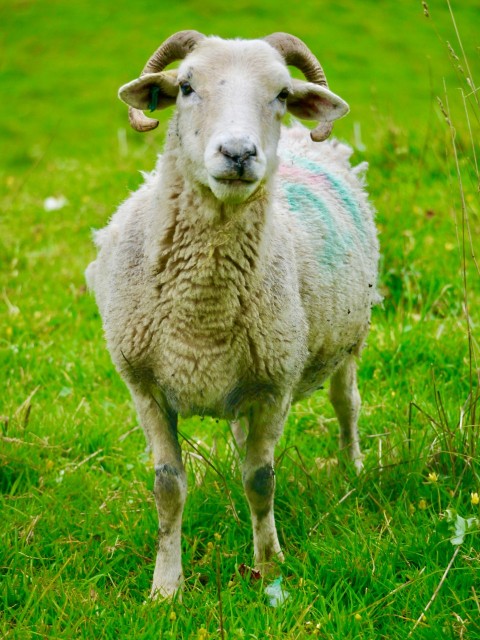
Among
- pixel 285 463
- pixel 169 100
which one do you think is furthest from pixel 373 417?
pixel 169 100

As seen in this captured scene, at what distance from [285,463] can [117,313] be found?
118 cm

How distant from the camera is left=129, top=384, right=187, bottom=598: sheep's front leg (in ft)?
9.89

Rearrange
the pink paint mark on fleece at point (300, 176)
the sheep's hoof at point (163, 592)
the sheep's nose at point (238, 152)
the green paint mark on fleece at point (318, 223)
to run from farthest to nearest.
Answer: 1. the pink paint mark on fleece at point (300, 176)
2. the green paint mark on fleece at point (318, 223)
3. the sheep's hoof at point (163, 592)
4. the sheep's nose at point (238, 152)

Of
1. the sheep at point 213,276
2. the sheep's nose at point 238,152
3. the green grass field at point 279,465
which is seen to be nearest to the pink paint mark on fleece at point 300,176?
the sheep at point 213,276

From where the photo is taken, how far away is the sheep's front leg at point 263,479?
3.10 meters

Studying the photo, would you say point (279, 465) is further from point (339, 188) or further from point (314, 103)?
point (314, 103)

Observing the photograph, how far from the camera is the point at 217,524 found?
3.36 meters

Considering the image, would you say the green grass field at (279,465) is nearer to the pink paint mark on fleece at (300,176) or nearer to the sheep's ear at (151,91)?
the pink paint mark on fleece at (300,176)

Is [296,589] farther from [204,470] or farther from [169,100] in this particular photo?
[169,100]

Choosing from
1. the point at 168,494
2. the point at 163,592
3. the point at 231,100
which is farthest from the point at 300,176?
the point at 163,592

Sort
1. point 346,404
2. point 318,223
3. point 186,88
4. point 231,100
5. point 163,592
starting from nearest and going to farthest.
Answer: point 231,100, point 186,88, point 163,592, point 318,223, point 346,404

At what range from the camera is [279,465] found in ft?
11.5

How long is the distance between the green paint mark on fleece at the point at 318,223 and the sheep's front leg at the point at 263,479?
654 mm

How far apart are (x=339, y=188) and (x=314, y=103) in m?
0.75
